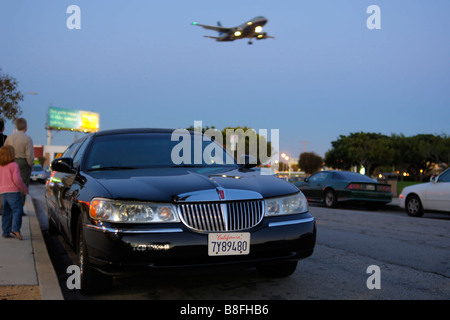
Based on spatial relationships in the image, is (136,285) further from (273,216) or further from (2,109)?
(2,109)

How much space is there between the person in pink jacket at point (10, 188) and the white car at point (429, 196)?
31.0ft

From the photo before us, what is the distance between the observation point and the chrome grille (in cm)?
360

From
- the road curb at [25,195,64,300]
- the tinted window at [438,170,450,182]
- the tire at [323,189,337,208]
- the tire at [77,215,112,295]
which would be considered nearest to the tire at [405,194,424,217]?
the tinted window at [438,170,450,182]

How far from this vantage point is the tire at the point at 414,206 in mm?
12163

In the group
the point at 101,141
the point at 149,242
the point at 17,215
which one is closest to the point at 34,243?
the point at 17,215

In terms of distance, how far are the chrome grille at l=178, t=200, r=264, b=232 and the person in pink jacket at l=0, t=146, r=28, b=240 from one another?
3892 millimetres

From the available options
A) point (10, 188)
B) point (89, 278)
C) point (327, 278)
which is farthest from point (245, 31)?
point (89, 278)

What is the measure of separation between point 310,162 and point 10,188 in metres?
101

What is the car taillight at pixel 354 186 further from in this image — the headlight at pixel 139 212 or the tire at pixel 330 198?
the headlight at pixel 139 212

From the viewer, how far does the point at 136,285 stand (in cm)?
439

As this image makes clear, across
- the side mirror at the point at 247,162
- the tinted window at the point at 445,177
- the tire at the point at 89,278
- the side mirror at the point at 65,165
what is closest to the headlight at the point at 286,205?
the side mirror at the point at 247,162

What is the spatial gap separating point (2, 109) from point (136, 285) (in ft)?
62.8
